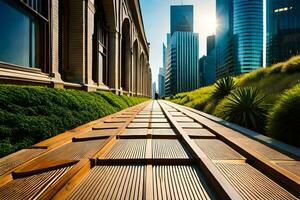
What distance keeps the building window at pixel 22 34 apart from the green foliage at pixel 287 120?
283 inches

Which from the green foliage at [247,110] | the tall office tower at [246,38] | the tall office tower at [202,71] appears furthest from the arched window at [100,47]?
the tall office tower at [202,71]

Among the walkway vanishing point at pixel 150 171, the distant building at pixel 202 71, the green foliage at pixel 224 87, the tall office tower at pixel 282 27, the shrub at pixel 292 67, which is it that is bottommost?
the walkway vanishing point at pixel 150 171

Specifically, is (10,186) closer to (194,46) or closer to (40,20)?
(40,20)

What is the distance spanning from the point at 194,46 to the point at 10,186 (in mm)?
177984

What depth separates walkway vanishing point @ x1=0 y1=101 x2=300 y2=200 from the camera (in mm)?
2400

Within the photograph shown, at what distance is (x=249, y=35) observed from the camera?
12938 centimetres

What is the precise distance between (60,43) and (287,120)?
30.7ft

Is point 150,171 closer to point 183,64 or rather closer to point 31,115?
point 31,115

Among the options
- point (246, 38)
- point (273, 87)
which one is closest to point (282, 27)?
point (246, 38)

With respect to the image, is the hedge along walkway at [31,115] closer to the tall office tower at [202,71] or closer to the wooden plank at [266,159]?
the wooden plank at [266,159]

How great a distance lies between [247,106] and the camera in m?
7.69

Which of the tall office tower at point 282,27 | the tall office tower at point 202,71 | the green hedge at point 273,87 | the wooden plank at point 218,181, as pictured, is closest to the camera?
the wooden plank at point 218,181

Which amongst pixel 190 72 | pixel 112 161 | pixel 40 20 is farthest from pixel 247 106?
pixel 190 72

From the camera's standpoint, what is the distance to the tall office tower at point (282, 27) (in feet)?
378
